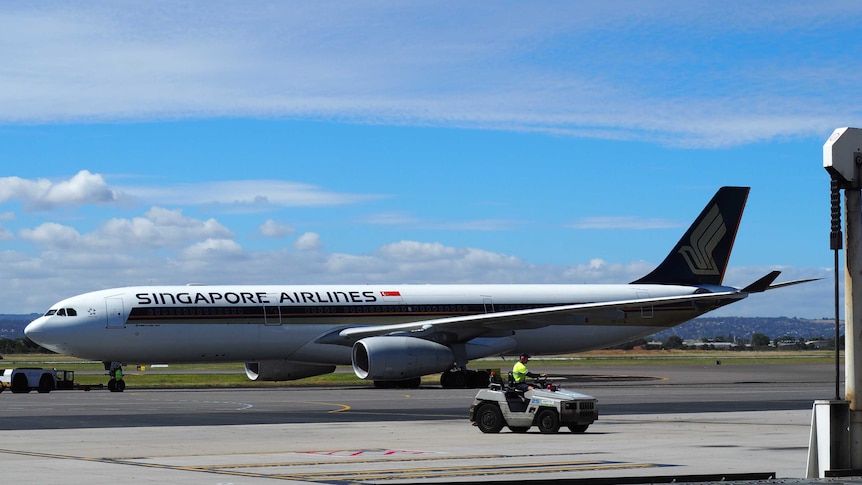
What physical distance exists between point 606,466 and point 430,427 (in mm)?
9539

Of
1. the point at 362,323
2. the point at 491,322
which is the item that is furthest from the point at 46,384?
the point at 491,322

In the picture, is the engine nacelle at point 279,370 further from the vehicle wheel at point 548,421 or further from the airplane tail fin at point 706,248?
the vehicle wheel at point 548,421

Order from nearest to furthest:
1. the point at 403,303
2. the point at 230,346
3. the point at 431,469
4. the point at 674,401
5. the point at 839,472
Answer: the point at 839,472, the point at 431,469, the point at 674,401, the point at 230,346, the point at 403,303

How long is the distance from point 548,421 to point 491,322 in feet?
78.5

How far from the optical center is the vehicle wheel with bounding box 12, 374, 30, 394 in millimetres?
48844

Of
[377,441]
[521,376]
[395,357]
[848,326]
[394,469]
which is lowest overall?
[377,441]

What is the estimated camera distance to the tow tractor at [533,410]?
86.5ft

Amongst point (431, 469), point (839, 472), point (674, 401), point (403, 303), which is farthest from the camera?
point (403, 303)

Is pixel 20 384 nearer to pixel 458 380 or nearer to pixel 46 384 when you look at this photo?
pixel 46 384

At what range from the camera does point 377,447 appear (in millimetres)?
23297

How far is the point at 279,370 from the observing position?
177ft

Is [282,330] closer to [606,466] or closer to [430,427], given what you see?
[430,427]

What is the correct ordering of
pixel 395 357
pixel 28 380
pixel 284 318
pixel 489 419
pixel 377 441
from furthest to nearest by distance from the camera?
pixel 284 318 < pixel 28 380 < pixel 395 357 < pixel 489 419 < pixel 377 441

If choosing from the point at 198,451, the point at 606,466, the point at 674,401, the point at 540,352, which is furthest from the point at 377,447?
the point at 540,352
